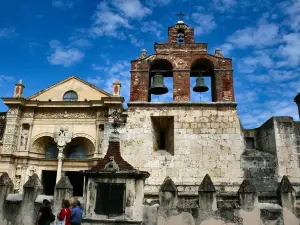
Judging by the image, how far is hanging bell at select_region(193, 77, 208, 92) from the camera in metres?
11.5

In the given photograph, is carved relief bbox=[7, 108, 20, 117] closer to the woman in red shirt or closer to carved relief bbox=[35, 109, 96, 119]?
carved relief bbox=[35, 109, 96, 119]

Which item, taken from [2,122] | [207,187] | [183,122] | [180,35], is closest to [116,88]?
[2,122]

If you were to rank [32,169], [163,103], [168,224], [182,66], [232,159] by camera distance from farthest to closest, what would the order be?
[32,169] → [182,66] → [163,103] → [232,159] → [168,224]

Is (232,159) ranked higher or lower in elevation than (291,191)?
higher

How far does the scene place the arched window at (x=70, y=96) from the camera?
21.8 metres

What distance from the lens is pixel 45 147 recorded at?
21.4 meters

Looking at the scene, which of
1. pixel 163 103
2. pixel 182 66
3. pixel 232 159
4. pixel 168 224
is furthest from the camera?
pixel 182 66

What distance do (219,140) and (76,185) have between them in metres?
12.9

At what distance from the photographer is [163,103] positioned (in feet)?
35.5

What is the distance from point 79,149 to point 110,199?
13.7 metres

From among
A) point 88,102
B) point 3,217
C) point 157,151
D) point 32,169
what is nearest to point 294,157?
point 157,151

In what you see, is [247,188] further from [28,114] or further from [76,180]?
[28,114]

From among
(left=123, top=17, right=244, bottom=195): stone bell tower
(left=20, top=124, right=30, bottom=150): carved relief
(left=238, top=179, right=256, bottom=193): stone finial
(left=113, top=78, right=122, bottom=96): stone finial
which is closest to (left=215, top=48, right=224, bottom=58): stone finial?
(left=123, top=17, right=244, bottom=195): stone bell tower

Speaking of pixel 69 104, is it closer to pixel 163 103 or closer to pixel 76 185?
pixel 76 185
